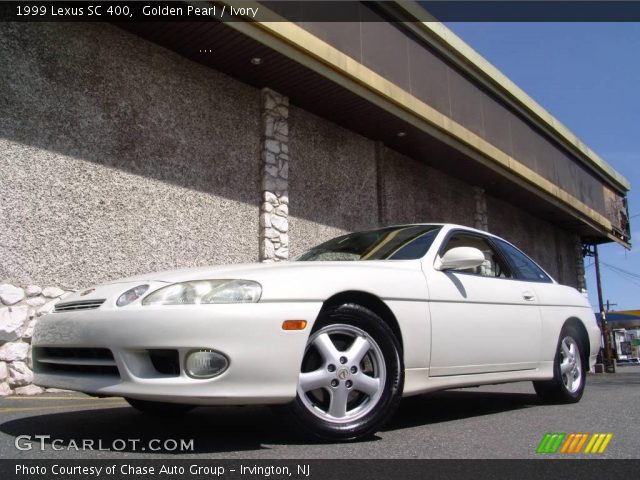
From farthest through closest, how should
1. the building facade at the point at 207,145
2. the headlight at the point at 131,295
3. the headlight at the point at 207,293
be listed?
1. the building facade at the point at 207,145
2. the headlight at the point at 131,295
3. the headlight at the point at 207,293

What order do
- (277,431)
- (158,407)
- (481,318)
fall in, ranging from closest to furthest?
1. (277,431)
2. (158,407)
3. (481,318)

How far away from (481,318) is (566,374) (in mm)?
1587

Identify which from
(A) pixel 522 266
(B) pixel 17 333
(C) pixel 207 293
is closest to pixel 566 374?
(A) pixel 522 266

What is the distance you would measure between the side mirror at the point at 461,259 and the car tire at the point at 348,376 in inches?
32.4

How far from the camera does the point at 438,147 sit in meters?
12.3

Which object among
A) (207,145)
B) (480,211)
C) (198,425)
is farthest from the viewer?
(480,211)

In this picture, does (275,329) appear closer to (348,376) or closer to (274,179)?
(348,376)

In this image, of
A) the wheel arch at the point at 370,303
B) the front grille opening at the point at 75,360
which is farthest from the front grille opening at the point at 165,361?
the wheel arch at the point at 370,303

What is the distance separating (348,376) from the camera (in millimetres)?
3113

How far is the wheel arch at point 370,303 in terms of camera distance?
3.22m

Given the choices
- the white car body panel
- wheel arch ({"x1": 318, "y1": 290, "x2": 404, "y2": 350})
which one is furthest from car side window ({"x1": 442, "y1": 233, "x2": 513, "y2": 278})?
wheel arch ({"x1": 318, "y1": 290, "x2": 404, "y2": 350})

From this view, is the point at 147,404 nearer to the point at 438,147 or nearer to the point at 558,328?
the point at 558,328

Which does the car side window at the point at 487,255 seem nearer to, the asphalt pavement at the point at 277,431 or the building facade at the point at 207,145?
the asphalt pavement at the point at 277,431

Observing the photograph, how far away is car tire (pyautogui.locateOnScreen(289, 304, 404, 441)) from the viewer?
2994 mm
